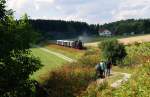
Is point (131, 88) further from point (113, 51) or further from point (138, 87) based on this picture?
point (113, 51)

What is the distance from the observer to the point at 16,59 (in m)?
36.9

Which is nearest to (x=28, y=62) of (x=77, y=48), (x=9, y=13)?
(x=9, y=13)

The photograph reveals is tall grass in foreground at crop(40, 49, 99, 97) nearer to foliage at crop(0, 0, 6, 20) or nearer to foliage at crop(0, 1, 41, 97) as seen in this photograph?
foliage at crop(0, 1, 41, 97)

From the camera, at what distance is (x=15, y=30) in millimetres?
36438

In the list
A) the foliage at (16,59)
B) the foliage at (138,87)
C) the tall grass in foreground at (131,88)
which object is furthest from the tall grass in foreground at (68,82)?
the foliage at (138,87)

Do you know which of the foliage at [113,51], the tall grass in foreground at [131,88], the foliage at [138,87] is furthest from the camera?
the foliage at [113,51]

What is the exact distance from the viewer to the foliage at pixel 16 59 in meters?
34.8

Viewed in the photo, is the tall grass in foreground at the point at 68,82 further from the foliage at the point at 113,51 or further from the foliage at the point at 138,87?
the foliage at the point at 113,51

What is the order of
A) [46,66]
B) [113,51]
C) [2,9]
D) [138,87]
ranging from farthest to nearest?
[46,66], [113,51], [2,9], [138,87]

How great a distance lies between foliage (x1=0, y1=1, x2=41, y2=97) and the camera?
34841 mm

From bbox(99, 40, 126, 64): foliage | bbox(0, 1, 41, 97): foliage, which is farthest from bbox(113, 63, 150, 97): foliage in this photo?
bbox(99, 40, 126, 64): foliage

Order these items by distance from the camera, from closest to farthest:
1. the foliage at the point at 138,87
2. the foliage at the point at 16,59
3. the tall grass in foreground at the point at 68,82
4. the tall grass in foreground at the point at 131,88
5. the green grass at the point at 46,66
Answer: the foliage at the point at 138,87 < the tall grass in foreground at the point at 131,88 < the foliage at the point at 16,59 < the tall grass in foreground at the point at 68,82 < the green grass at the point at 46,66

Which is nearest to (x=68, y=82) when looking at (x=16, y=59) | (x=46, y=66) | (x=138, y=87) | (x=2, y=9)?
(x=16, y=59)

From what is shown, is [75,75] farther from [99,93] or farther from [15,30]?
[99,93]
